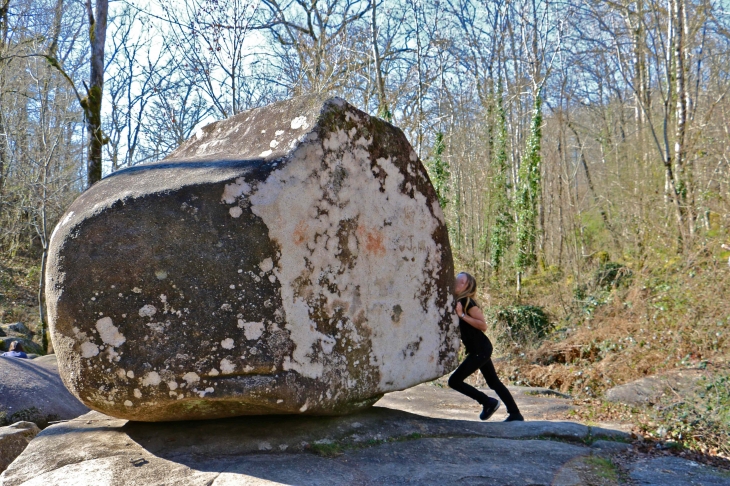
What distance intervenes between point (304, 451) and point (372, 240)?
60.5 inches

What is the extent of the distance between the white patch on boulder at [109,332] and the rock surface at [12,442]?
244cm

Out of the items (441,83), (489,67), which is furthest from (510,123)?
(441,83)

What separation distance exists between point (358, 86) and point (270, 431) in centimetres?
1027

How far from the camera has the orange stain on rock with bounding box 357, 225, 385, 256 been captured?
4418mm

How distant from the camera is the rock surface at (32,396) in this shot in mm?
6453

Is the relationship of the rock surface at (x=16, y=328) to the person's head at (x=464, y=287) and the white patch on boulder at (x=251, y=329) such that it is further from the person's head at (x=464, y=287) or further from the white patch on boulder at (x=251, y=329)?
the white patch on boulder at (x=251, y=329)

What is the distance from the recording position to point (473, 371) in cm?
521

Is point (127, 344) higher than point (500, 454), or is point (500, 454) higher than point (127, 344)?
point (127, 344)

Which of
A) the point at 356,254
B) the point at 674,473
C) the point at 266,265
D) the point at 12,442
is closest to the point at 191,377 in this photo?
the point at 266,265

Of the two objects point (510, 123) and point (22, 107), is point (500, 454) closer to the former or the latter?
point (510, 123)

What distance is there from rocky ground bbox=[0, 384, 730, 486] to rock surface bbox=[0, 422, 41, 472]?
1007 mm

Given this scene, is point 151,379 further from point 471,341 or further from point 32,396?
point 32,396

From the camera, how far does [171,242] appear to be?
3.68 m

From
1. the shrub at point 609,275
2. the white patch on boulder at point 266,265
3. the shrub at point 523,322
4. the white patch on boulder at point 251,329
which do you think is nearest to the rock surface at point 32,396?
the white patch on boulder at point 251,329
